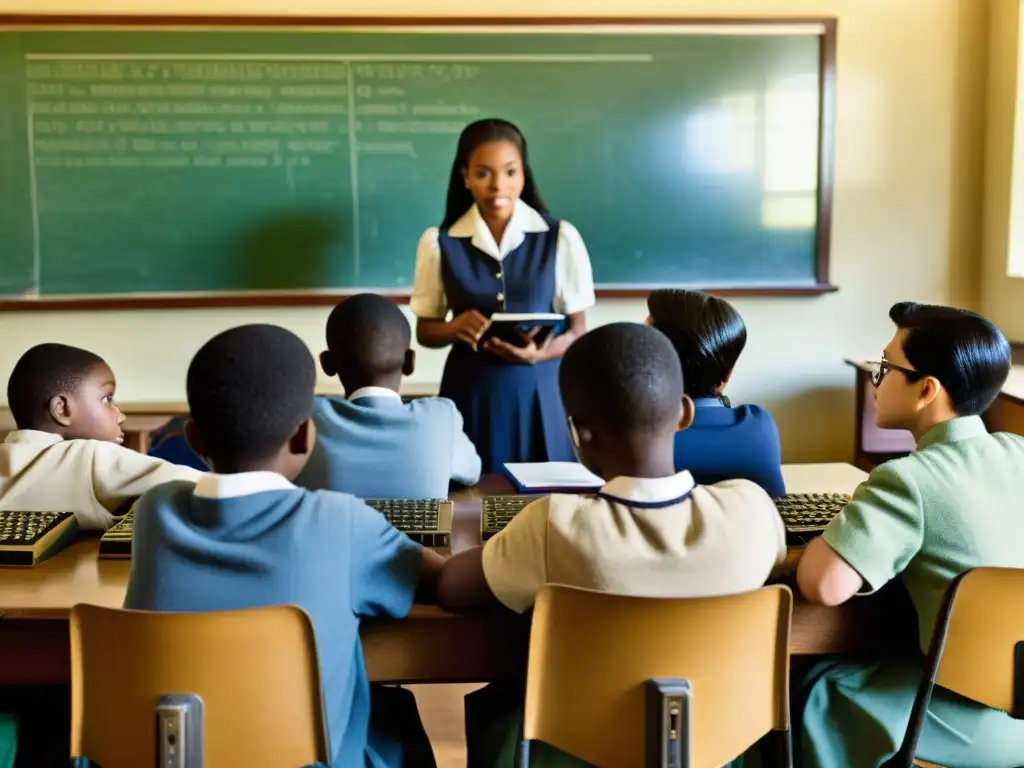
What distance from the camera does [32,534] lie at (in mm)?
1524

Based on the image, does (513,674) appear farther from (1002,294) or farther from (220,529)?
(1002,294)

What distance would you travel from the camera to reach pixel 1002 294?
12.4ft

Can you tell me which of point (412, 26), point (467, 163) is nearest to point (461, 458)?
point (467, 163)

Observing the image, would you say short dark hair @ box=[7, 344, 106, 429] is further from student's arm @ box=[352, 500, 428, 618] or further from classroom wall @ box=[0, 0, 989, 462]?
classroom wall @ box=[0, 0, 989, 462]

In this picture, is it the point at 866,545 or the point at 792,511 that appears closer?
the point at 866,545

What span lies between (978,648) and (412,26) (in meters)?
2.97

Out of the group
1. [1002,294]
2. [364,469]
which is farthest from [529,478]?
[1002,294]

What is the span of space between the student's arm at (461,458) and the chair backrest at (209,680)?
2.55ft

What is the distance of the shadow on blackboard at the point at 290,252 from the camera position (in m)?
3.75

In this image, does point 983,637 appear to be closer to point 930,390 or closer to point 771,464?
point 930,390

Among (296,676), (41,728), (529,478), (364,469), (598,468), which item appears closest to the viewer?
(296,676)

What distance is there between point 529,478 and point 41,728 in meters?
0.93

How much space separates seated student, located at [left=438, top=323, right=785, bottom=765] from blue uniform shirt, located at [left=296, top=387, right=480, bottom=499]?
50cm

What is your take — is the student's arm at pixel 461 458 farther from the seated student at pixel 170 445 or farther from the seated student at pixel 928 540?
the seated student at pixel 170 445
